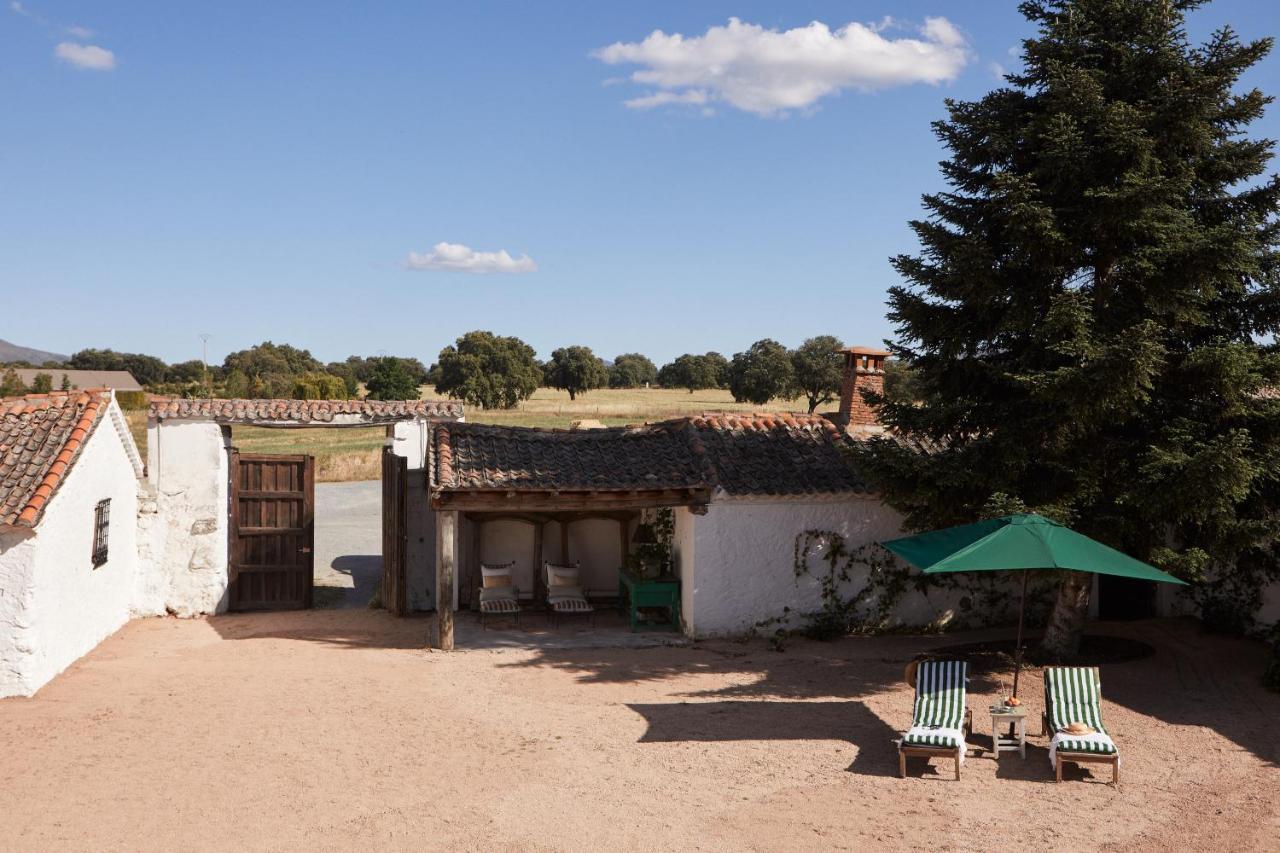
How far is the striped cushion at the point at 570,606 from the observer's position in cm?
1495

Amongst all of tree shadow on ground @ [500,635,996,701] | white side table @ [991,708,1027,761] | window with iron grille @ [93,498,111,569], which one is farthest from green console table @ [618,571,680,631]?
window with iron grille @ [93,498,111,569]

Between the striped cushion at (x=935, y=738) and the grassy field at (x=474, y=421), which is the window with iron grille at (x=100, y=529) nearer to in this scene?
the striped cushion at (x=935, y=738)

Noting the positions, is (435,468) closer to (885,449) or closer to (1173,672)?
(885,449)

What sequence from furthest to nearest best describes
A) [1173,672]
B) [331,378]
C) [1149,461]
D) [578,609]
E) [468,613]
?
[331,378], [468,613], [578,609], [1173,672], [1149,461]

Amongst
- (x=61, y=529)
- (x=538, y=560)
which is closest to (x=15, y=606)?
(x=61, y=529)

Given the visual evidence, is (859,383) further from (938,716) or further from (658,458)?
(938,716)

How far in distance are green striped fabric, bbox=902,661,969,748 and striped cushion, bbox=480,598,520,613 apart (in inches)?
272

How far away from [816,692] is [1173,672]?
471 centimetres

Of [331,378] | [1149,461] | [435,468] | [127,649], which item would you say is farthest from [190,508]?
[331,378]

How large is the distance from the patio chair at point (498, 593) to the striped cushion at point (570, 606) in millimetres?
589

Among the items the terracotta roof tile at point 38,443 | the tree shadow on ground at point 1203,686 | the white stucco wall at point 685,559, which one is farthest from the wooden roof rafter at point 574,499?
the tree shadow on ground at point 1203,686

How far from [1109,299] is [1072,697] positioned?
4907 mm

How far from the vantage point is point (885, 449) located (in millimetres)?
12203

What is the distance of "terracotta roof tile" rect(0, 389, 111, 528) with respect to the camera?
11125 millimetres
